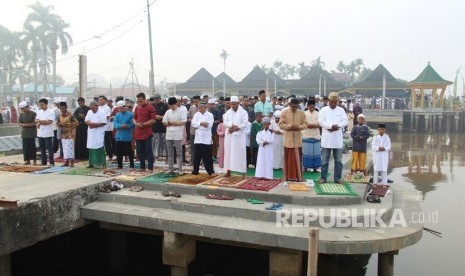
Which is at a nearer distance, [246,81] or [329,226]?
[329,226]

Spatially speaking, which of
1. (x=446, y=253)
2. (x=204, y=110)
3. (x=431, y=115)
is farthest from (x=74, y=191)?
(x=431, y=115)

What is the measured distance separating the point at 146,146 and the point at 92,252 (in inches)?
103

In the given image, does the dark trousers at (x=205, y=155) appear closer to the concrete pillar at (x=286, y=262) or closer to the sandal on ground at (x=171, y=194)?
the sandal on ground at (x=171, y=194)

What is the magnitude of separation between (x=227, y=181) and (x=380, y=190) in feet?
9.39

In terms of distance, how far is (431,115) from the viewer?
3275 cm

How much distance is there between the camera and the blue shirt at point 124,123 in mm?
8898

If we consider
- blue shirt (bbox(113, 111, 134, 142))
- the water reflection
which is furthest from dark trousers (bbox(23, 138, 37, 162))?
the water reflection

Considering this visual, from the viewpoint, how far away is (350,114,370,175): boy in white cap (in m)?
8.93

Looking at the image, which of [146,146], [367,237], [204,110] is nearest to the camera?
[367,237]

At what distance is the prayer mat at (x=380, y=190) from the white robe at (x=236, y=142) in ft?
7.99

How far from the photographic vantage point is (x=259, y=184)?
24.1ft

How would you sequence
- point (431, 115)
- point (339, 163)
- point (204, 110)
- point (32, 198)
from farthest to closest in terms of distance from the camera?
1. point (431, 115)
2. point (204, 110)
3. point (339, 163)
4. point (32, 198)

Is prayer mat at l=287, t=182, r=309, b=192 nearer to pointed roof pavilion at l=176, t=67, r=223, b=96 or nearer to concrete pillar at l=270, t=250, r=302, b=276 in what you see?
concrete pillar at l=270, t=250, r=302, b=276

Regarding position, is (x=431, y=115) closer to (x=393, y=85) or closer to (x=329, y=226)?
(x=393, y=85)
